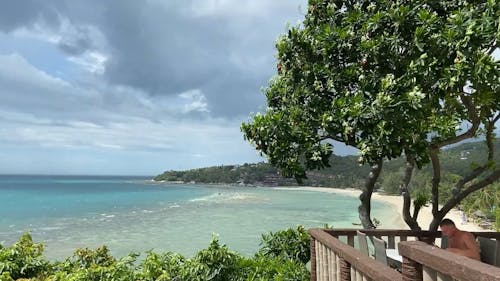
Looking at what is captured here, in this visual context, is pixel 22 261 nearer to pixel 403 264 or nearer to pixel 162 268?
pixel 162 268

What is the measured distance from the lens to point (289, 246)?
7.43 metres

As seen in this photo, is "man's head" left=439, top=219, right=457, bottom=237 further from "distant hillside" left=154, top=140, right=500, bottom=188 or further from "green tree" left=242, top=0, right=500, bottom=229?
"distant hillside" left=154, top=140, right=500, bottom=188

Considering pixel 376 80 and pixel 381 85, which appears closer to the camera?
pixel 381 85

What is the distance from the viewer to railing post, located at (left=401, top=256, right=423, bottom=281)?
2.19 m

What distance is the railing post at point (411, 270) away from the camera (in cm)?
219

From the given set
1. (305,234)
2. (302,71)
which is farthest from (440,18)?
(305,234)

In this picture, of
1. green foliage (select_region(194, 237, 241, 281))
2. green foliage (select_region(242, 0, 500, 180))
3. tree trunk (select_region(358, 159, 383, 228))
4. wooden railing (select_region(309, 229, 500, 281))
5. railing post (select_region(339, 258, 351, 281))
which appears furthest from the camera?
tree trunk (select_region(358, 159, 383, 228))

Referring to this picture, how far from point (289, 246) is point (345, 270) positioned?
12.5 ft

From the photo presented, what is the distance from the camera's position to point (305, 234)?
24.6 feet

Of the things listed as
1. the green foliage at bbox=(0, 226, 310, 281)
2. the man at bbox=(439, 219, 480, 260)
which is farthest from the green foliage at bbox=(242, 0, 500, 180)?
the green foliage at bbox=(0, 226, 310, 281)

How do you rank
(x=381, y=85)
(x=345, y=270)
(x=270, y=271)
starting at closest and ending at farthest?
(x=345, y=270) → (x=381, y=85) → (x=270, y=271)

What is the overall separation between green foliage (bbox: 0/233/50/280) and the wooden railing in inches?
159

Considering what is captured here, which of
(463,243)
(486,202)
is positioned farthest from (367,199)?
(486,202)

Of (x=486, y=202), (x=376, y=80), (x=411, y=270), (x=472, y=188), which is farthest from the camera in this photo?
(x=486, y=202)
